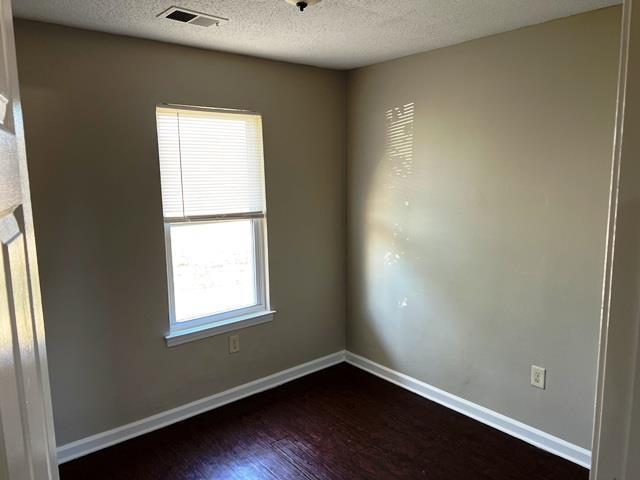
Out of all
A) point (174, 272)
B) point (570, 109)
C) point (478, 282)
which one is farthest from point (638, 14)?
point (174, 272)

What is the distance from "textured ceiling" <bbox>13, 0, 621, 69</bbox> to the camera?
2039mm

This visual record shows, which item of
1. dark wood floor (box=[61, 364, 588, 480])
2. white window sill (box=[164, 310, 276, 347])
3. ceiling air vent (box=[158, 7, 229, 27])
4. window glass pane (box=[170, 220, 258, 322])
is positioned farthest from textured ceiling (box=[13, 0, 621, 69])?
dark wood floor (box=[61, 364, 588, 480])

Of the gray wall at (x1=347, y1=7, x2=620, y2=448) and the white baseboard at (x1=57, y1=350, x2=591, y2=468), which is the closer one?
the gray wall at (x1=347, y1=7, x2=620, y2=448)

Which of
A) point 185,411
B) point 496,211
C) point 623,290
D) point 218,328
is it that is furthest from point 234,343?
point 623,290

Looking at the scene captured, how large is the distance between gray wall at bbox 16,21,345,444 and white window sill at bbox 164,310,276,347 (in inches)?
2.2

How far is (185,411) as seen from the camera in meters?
2.93

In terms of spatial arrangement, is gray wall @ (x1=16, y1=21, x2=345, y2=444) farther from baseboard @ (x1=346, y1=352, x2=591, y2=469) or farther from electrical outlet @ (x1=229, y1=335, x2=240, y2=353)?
baseboard @ (x1=346, y1=352, x2=591, y2=469)

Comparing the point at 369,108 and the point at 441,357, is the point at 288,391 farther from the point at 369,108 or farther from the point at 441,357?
the point at 369,108

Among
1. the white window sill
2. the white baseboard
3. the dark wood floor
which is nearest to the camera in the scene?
the dark wood floor

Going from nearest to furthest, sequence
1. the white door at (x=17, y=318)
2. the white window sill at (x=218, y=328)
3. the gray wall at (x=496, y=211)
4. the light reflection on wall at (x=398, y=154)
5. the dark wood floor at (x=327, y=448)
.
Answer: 1. the white door at (x=17, y=318)
2. the gray wall at (x=496, y=211)
3. the dark wood floor at (x=327, y=448)
4. the white window sill at (x=218, y=328)
5. the light reflection on wall at (x=398, y=154)

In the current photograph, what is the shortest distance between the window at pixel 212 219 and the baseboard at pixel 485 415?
40.6 inches

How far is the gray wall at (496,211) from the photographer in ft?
7.50

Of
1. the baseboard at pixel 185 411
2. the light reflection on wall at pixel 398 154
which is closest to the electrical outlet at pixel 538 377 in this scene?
the light reflection on wall at pixel 398 154

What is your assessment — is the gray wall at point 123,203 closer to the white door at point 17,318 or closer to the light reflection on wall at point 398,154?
the light reflection on wall at point 398,154
